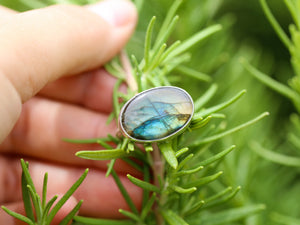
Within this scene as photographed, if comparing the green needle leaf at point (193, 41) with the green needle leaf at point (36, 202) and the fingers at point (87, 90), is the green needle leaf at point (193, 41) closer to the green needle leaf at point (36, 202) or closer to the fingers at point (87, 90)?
the fingers at point (87, 90)

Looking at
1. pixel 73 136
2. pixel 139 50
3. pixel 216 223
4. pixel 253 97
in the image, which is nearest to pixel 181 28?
pixel 139 50

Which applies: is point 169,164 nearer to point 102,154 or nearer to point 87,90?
point 102,154

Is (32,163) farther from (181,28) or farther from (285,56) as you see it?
(285,56)

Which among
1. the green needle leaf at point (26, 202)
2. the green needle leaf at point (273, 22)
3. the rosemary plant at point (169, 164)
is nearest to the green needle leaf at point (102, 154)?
the rosemary plant at point (169, 164)

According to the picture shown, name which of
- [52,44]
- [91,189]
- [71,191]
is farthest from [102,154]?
[91,189]

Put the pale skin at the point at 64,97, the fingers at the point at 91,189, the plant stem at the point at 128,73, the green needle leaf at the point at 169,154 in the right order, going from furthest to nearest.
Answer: the fingers at the point at 91,189, the plant stem at the point at 128,73, the pale skin at the point at 64,97, the green needle leaf at the point at 169,154

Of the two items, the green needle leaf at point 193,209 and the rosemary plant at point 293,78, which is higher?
the rosemary plant at point 293,78

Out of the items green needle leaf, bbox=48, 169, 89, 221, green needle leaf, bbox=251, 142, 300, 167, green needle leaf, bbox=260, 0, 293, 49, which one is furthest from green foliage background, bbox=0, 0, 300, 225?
green needle leaf, bbox=48, 169, 89, 221
